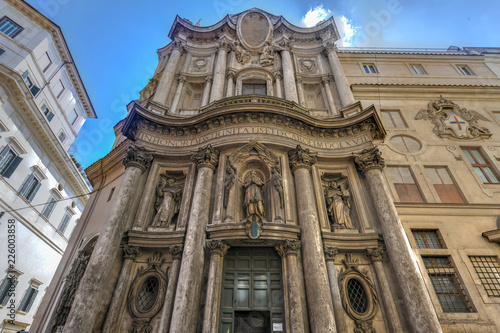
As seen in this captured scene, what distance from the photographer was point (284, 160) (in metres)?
11.4

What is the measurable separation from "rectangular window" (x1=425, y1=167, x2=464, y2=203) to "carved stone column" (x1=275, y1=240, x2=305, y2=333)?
26.6 ft

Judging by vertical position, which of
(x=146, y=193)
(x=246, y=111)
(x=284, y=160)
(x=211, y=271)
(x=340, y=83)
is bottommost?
(x=211, y=271)

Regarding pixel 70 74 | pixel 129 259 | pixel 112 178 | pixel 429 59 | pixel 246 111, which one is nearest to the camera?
pixel 129 259

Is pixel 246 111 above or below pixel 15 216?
above

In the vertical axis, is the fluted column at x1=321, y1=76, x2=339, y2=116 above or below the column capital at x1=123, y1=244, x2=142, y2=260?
above

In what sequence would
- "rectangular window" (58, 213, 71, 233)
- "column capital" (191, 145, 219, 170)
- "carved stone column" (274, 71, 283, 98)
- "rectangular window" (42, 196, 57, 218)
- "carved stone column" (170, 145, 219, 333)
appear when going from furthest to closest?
1. "rectangular window" (58, 213, 71, 233)
2. "rectangular window" (42, 196, 57, 218)
3. "carved stone column" (274, 71, 283, 98)
4. "column capital" (191, 145, 219, 170)
5. "carved stone column" (170, 145, 219, 333)

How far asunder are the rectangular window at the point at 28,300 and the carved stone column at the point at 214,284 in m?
18.7

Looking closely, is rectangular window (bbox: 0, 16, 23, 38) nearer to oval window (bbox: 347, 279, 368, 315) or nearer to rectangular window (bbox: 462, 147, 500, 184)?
oval window (bbox: 347, 279, 368, 315)

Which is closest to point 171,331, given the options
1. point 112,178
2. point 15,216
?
point 112,178

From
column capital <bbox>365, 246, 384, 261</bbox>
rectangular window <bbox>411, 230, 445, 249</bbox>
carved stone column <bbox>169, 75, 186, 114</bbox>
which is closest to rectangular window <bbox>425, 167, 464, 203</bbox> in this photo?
rectangular window <bbox>411, 230, 445, 249</bbox>

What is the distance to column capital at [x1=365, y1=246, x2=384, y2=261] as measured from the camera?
363 inches

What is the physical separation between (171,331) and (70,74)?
27.8 metres

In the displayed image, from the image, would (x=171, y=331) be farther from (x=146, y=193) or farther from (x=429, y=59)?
(x=429, y=59)

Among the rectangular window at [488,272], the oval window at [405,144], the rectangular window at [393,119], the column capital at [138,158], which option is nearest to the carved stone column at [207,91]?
the column capital at [138,158]
